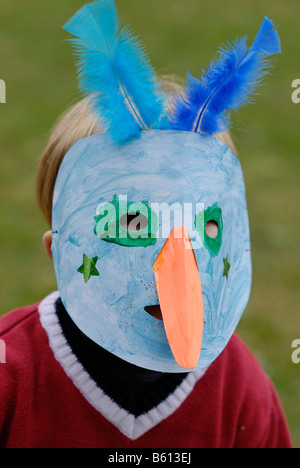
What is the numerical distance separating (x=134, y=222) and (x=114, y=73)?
0.88 ft

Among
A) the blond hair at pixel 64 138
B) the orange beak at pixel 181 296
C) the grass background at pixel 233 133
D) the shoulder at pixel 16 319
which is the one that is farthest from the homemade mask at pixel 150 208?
the grass background at pixel 233 133

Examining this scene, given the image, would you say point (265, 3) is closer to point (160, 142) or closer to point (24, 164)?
point (24, 164)

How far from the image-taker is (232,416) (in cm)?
150

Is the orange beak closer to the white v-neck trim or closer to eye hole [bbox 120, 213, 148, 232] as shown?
eye hole [bbox 120, 213, 148, 232]

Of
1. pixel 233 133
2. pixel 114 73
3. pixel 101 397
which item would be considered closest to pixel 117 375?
pixel 101 397

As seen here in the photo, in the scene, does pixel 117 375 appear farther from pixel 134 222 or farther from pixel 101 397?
pixel 134 222

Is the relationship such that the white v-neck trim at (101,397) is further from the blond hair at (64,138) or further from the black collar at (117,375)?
the blond hair at (64,138)

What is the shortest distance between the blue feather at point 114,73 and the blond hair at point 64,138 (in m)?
0.12

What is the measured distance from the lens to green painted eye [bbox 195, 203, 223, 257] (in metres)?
1.19

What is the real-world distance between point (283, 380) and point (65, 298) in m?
1.20

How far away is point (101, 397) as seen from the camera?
138 cm

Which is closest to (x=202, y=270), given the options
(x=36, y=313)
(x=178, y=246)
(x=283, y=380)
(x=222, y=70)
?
(x=178, y=246)

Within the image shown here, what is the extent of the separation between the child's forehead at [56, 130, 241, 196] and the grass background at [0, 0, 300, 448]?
1.45ft

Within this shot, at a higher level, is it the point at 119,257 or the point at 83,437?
the point at 119,257
